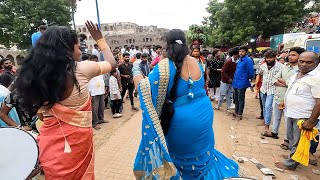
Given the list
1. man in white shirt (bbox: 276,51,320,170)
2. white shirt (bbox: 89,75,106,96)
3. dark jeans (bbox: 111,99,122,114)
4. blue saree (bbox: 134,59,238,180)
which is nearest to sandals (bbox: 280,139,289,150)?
man in white shirt (bbox: 276,51,320,170)

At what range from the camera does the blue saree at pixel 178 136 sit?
1984 millimetres

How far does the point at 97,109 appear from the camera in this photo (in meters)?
6.17

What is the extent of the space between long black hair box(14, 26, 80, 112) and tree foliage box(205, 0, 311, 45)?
2085 centimetres

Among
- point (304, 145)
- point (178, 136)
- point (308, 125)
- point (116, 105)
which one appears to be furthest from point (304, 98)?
point (116, 105)

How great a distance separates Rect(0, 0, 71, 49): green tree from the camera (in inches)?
765

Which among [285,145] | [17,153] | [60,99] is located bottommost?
[285,145]

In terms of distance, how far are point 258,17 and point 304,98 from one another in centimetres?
2011

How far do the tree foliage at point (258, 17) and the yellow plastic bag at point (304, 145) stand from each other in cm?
1876

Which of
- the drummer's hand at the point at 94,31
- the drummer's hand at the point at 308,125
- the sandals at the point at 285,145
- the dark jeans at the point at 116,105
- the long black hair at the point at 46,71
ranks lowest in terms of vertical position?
the sandals at the point at 285,145

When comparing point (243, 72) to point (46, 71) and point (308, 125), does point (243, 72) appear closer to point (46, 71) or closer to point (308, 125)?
point (308, 125)

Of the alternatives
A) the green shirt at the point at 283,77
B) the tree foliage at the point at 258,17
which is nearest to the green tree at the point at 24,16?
the tree foliage at the point at 258,17

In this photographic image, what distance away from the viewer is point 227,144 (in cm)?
463

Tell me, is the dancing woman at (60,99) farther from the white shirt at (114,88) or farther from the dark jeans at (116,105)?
the dark jeans at (116,105)

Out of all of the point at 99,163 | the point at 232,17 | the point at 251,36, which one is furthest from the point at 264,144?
the point at 232,17
